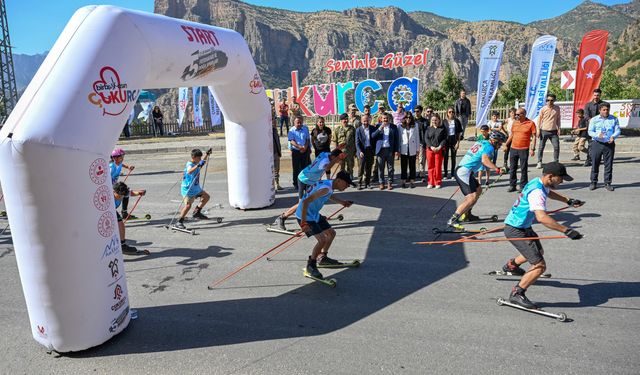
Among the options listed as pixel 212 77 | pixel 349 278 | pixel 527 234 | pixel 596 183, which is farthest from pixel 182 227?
pixel 596 183

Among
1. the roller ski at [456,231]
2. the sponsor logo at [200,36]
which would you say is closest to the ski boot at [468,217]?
the roller ski at [456,231]

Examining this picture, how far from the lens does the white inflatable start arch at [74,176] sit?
14.6 feet

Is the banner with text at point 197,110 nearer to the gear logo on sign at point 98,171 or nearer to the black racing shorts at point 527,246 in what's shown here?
the gear logo on sign at point 98,171

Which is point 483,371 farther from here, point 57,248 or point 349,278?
point 57,248

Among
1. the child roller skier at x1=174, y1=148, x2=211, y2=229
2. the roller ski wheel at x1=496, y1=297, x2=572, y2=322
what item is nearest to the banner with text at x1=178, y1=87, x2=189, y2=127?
the child roller skier at x1=174, y1=148, x2=211, y2=229

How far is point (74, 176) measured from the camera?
183 inches

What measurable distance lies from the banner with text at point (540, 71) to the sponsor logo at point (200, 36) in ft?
42.8

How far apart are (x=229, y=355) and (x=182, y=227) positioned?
17.0ft

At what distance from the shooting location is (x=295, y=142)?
1177cm

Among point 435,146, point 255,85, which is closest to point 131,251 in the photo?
point 255,85

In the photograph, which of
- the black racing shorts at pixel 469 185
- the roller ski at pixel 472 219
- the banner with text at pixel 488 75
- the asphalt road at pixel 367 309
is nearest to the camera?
the asphalt road at pixel 367 309

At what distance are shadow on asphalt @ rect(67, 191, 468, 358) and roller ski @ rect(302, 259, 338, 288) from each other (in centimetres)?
8

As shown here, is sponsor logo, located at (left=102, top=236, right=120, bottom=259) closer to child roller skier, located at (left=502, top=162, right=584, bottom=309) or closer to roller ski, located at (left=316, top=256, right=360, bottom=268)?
roller ski, located at (left=316, top=256, right=360, bottom=268)

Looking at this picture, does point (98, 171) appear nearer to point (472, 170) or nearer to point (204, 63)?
point (204, 63)
